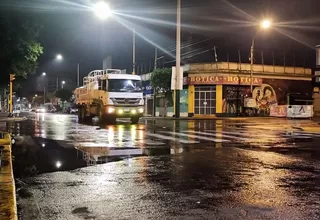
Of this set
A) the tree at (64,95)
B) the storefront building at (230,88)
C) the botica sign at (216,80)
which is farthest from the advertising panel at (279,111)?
the tree at (64,95)

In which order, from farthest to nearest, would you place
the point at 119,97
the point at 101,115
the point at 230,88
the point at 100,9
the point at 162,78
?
1. the point at 230,88
2. the point at 162,78
3. the point at 101,115
4. the point at 119,97
5. the point at 100,9

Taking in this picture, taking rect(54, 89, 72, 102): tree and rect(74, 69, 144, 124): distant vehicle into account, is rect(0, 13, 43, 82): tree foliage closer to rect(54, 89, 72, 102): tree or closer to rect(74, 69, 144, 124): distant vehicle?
rect(74, 69, 144, 124): distant vehicle

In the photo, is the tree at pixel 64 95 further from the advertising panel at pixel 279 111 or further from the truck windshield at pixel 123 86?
the truck windshield at pixel 123 86

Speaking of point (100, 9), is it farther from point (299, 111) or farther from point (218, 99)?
point (299, 111)

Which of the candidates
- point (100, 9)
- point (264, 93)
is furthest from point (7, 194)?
point (264, 93)

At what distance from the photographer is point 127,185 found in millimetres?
6836

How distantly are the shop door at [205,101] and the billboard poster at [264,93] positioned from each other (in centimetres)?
119

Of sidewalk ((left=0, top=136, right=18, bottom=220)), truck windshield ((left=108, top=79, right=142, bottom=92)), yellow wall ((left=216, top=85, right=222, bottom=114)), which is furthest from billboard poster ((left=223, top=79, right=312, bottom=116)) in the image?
sidewalk ((left=0, top=136, right=18, bottom=220))

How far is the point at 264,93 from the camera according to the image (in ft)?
147

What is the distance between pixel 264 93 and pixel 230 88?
4624 millimetres

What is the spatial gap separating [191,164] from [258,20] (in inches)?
1403

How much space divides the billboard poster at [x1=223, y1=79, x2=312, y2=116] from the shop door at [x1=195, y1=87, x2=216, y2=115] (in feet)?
3.91

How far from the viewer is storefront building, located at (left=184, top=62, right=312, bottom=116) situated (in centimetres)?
4231

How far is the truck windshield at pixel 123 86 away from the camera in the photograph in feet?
84.5
